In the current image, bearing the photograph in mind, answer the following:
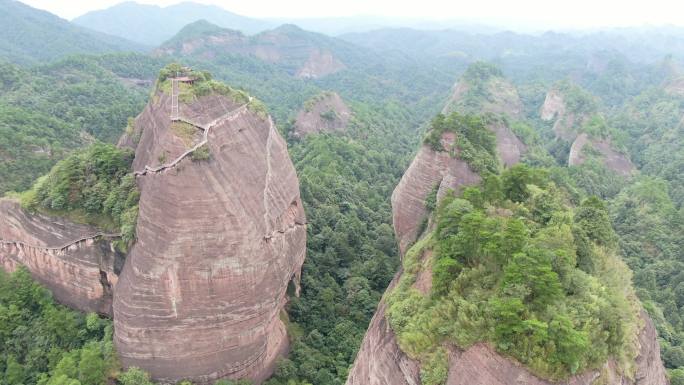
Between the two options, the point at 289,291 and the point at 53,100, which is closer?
the point at 289,291

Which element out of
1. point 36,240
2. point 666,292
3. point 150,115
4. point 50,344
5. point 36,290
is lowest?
point 666,292

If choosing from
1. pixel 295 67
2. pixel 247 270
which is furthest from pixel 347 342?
pixel 295 67

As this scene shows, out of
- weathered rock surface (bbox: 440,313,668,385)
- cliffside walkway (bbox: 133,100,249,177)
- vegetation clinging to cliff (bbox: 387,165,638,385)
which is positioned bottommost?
weathered rock surface (bbox: 440,313,668,385)

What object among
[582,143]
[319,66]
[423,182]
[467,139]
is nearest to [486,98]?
[582,143]

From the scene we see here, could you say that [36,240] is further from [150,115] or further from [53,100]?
[53,100]

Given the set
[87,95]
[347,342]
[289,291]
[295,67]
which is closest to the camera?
[347,342]

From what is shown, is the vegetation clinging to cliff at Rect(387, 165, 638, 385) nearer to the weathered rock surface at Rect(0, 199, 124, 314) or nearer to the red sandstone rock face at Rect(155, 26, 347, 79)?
the weathered rock surface at Rect(0, 199, 124, 314)

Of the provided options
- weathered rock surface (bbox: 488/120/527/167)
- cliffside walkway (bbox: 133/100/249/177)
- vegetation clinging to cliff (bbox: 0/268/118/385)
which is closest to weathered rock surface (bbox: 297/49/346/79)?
weathered rock surface (bbox: 488/120/527/167)
